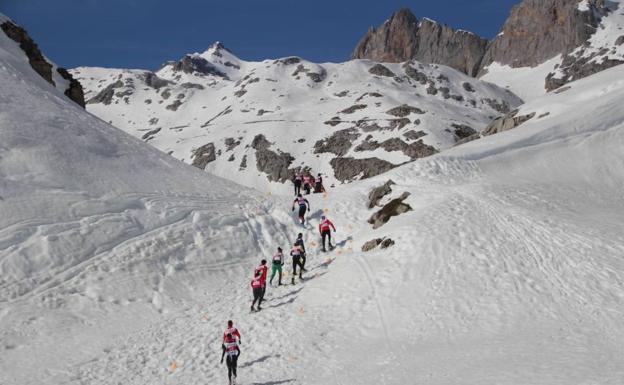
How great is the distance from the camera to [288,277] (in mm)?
23344

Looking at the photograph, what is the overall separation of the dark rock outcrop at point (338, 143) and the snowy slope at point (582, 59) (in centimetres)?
9759

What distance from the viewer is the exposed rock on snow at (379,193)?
31.0 metres

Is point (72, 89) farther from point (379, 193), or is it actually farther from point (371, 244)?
point (371, 244)

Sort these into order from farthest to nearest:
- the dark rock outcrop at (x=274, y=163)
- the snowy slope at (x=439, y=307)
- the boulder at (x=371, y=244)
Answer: the dark rock outcrop at (x=274, y=163)
the boulder at (x=371, y=244)
the snowy slope at (x=439, y=307)

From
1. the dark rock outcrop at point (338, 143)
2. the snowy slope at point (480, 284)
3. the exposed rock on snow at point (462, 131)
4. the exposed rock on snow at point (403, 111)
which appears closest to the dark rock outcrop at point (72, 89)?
the snowy slope at point (480, 284)

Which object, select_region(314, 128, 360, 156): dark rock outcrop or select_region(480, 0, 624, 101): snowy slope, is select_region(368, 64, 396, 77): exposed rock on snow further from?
select_region(314, 128, 360, 156): dark rock outcrop

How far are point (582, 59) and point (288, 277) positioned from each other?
7677 inches

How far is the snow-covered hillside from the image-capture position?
99.0 meters

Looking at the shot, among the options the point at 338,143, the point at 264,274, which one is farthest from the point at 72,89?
the point at 338,143

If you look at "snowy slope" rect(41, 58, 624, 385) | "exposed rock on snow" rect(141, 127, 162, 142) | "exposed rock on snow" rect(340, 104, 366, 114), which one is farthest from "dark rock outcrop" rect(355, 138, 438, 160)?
"exposed rock on snow" rect(141, 127, 162, 142)

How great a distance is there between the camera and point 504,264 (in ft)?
66.1

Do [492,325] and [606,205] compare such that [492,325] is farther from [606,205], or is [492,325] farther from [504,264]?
[606,205]

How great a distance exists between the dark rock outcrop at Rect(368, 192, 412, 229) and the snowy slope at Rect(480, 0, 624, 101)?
166583mm

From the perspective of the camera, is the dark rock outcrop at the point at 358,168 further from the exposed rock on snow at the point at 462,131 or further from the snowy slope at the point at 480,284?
the snowy slope at the point at 480,284
